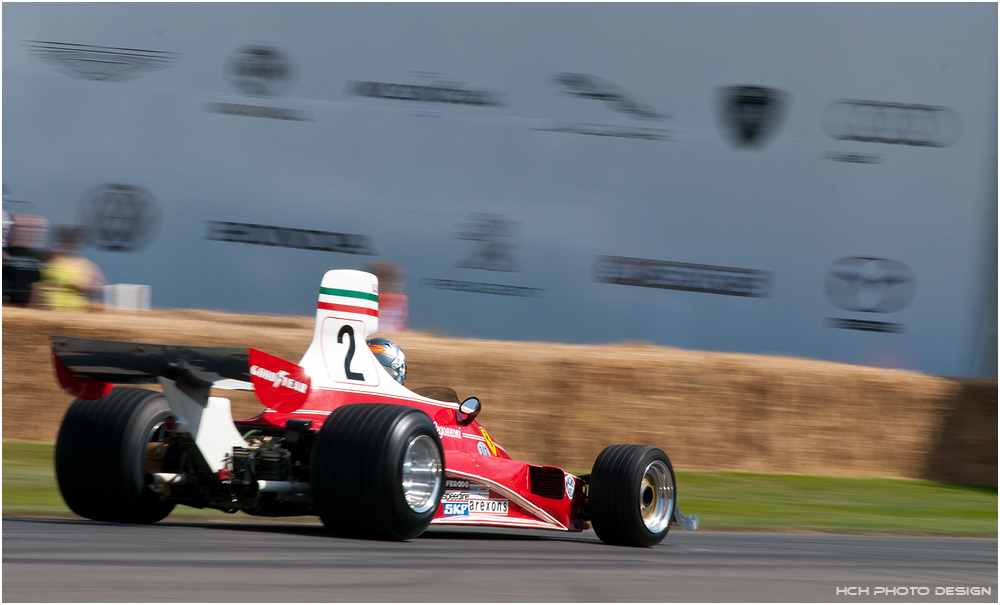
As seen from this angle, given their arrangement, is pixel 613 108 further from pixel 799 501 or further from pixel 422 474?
pixel 422 474

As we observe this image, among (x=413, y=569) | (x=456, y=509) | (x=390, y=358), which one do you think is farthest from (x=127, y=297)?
(x=413, y=569)

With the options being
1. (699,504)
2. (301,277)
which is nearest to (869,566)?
(699,504)

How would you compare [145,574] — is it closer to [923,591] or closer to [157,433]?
[157,433]

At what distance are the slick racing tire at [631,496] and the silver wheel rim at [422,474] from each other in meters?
1.31

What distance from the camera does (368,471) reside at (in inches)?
181

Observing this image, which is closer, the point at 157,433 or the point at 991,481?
the point at 157,433

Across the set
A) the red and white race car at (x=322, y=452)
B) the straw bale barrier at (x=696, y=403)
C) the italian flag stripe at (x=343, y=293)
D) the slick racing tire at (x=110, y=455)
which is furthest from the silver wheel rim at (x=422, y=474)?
the straw bale barrier at (x=696, y=403)

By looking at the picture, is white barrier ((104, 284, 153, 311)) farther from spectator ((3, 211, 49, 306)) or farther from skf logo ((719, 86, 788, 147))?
skf logo ((719, 86, 788, 147))

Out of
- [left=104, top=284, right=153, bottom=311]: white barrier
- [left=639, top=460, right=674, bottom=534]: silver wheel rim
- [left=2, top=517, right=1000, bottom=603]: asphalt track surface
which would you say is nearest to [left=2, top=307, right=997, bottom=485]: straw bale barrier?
[left=104, top=284, right=153, bottom=311]: white barrier

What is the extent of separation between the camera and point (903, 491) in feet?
33.5

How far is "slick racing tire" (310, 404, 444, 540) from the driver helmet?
3.46 ft

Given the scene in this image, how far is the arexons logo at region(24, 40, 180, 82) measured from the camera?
9.84 metres

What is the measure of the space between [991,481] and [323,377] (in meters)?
8.16

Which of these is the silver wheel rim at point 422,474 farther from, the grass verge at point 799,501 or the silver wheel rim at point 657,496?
the grass verge at point 799,501
